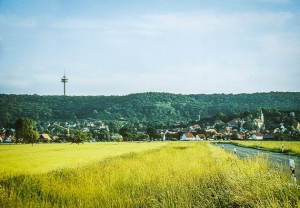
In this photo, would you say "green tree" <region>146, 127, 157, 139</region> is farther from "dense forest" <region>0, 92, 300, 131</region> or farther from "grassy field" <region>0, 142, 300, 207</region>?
"grassy field" <region>0, 142, 300, 207</region>

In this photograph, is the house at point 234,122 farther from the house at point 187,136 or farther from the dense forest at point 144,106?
the house at point 187,136

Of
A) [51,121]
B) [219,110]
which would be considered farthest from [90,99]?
[219,110]

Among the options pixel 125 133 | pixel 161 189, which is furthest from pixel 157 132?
pixel 161 189

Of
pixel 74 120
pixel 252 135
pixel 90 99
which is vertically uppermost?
pixel 90 99

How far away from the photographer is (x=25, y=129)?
70.2 meters

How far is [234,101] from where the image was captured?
139 metres

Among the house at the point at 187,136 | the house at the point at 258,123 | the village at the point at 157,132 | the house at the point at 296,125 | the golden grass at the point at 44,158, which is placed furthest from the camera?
the house at the point at 258,123

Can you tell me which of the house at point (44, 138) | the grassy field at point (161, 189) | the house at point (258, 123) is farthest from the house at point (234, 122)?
the grassy field at point (161, 189)

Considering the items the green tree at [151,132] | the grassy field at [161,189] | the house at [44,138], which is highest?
the grassy field at [161,189]

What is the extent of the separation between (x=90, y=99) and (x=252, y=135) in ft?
250

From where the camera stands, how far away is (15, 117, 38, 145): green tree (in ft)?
221

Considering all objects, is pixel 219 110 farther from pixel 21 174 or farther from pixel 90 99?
pixel 21 174

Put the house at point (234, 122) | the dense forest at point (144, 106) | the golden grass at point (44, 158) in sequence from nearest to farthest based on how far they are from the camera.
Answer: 1. the golden grass at point (44, 158)
2. the dense forest at point (144, 106)
3. the house at point (234, 122)

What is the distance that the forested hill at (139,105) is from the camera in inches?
2685
